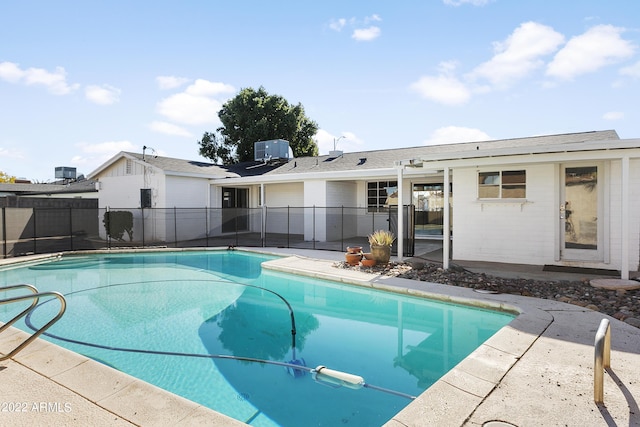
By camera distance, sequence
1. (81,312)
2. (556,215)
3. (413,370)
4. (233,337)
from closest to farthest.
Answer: (413,370)
(233,337)
(81,312)
(556,215)

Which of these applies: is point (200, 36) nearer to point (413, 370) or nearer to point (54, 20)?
point (54, 20)

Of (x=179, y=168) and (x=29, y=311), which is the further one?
(x=179, y=168)

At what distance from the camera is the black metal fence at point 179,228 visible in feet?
46.8

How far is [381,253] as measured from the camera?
9.15 meters

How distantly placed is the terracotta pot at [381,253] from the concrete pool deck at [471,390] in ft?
14.9

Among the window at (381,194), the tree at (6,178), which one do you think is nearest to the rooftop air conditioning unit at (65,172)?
the tree at (6,178)

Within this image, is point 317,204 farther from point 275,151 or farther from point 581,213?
point 581,213

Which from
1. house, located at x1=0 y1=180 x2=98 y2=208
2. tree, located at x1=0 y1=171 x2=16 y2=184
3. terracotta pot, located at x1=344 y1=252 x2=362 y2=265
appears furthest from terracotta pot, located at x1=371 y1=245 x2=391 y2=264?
tree, located at x1=0 y1=171 x2=16 y2=184

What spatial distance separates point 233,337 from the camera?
5602 mm

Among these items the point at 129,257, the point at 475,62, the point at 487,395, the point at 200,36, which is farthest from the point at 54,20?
the point at 487,395

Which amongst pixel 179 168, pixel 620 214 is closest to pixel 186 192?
pixel 179 168

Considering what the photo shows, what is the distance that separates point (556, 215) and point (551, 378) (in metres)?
→ 6.37

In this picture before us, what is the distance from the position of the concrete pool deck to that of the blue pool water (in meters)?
0.68

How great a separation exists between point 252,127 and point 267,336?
24942mm
